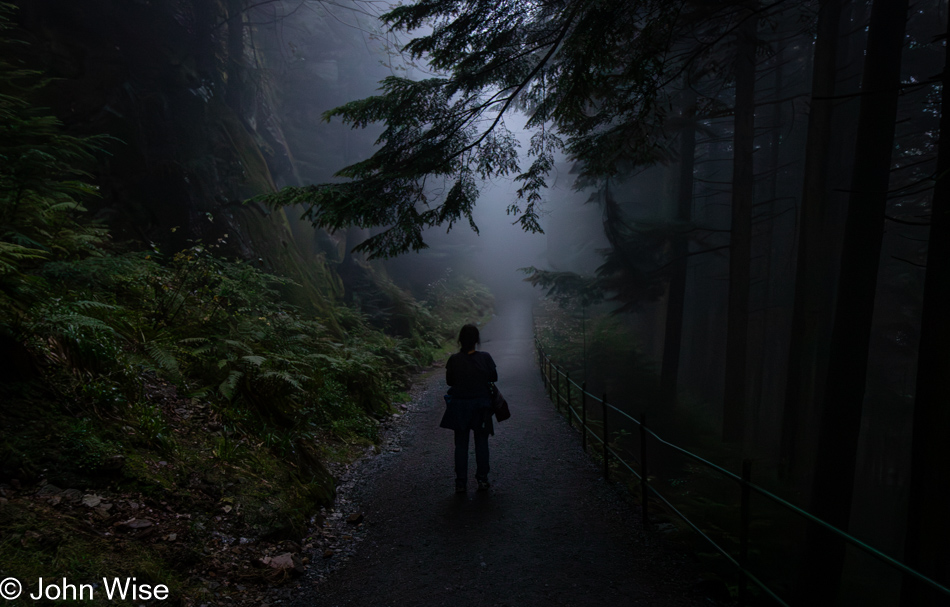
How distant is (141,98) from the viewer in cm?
1138

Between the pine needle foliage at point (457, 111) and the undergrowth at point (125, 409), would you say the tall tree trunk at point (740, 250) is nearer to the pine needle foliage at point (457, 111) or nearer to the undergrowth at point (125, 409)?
the pine needle foliage at point (457, 111)

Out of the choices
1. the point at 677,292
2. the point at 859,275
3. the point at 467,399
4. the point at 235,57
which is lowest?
the point at 467,399

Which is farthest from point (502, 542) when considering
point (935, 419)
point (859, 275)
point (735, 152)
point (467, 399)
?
point (735, 152)

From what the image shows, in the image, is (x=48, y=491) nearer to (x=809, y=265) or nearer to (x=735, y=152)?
(x=809, y=265)

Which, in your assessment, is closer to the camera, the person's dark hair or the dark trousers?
the dark trousers

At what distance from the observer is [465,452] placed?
19.0 ft

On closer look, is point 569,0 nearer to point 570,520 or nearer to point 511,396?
point 570,520

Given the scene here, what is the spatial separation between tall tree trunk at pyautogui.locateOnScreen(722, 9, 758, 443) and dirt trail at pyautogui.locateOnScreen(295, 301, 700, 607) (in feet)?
14.4

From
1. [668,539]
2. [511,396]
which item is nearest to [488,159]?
[668,539]

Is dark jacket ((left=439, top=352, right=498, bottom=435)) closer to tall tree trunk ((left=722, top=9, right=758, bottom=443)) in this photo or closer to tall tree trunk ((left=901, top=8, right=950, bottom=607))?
tall tree trunk ((left=901, top=8, right=950, bottom=607))

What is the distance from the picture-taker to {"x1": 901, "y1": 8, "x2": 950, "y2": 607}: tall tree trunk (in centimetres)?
441

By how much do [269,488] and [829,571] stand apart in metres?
6.48

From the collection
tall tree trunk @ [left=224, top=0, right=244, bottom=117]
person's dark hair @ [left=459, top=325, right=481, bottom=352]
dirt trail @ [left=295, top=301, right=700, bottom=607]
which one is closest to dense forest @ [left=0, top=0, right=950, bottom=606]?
tall tree trunk @ [left=224, top=0, right=244, bottom=117]

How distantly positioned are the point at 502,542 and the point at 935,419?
465cm
